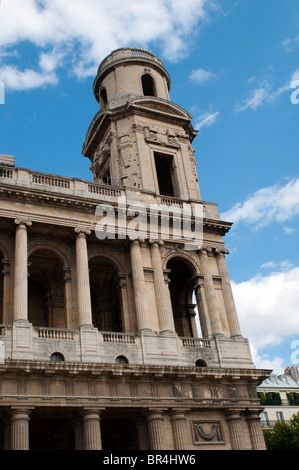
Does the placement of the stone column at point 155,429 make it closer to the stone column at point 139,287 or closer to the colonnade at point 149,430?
the colonnade at point 149,430

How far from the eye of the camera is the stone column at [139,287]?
2464 cm

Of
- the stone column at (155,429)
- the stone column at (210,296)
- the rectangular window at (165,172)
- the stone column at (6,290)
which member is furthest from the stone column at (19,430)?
the rectangular window at (165,172)

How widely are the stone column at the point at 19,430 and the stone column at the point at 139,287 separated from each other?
6.42m

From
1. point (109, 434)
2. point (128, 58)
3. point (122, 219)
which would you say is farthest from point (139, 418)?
point (128, 58)

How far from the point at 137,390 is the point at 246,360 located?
6013 mm

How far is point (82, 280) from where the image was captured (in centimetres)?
2441

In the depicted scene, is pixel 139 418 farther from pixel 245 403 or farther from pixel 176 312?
pixel 176 312

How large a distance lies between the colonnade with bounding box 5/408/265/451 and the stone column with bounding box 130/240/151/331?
3.94 metres

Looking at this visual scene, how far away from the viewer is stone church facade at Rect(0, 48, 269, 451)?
853 inches

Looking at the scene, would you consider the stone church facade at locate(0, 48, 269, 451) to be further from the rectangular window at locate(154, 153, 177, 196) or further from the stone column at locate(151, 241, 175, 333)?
the rectangular window at locate(154, 153, 177, 196)

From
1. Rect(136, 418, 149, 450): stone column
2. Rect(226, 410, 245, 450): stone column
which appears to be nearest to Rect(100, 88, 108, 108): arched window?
Rect(136, 418, 149, 450): stone column

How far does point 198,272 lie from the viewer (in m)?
27.9

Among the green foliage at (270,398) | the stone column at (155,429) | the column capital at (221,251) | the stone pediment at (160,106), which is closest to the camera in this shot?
the stone column at (155,429)

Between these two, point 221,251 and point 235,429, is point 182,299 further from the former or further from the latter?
point 235,429
